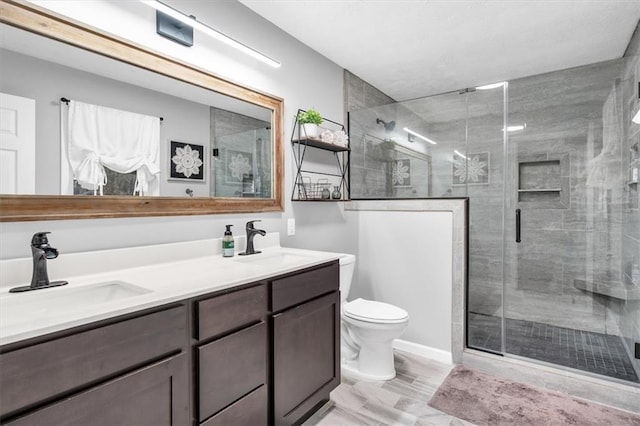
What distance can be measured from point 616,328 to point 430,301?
1522 millimetres

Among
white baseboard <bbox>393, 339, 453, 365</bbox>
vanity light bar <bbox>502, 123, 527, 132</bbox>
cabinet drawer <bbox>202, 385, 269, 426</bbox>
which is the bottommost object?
white baseboard <bbox>393, 339, 453, 365</bbox>

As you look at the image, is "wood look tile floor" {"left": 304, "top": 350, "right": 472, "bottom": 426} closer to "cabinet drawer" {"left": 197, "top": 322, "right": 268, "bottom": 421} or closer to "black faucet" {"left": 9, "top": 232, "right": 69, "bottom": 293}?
"cabinet drawer" {"left": 197, "top": 322, "right": 268, "bottom": 421}

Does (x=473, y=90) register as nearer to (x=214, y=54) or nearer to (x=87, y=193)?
(x=214, y=54)

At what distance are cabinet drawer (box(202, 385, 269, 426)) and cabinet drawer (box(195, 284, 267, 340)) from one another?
1.03 feet

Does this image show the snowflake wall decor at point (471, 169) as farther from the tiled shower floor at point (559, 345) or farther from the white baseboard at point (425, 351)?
the white baseboard at point (425, 351)

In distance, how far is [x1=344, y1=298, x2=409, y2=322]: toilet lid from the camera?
7.08ft

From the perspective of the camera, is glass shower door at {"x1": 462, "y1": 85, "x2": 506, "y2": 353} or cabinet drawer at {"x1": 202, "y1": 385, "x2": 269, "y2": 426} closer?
cabinet drawer at {"x1": 202, "y1": 385, "x2": 269, "y2": 426}

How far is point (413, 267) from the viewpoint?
2.74 m

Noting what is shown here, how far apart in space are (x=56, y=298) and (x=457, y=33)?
9.23 ft

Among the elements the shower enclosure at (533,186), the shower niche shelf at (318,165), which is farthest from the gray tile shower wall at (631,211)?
the shower niche shelf at (318,165)

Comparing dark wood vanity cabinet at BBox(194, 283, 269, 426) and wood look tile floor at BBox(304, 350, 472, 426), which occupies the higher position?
dark wood vanity cabinet at BBox(194, 283, 269, 426)

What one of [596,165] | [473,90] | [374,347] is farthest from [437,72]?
[374,347]

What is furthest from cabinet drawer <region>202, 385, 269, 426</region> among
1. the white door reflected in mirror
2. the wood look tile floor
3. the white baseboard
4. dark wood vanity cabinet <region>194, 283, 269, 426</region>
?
the white baseboard

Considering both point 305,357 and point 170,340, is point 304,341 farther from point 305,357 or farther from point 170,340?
point 170,340
